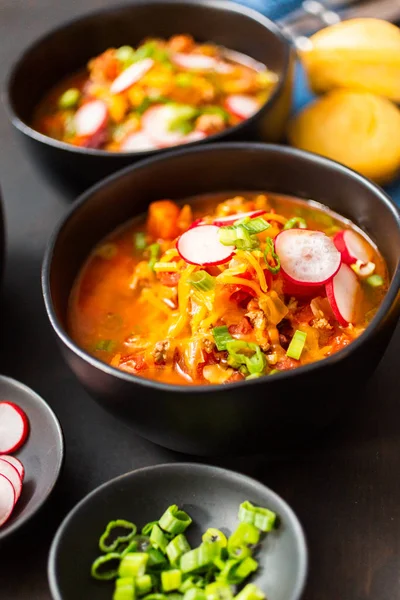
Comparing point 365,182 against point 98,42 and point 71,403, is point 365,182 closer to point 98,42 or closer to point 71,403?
point 71,403

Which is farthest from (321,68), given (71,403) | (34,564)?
(34,564)

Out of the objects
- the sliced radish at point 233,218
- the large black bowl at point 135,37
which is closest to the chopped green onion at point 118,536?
the sliced radish at point 233,218

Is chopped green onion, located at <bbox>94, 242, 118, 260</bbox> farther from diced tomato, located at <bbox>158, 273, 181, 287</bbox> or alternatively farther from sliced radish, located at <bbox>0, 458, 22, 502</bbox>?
sliced radish, located at <bbox>0, 458, 22, 502</bbox>

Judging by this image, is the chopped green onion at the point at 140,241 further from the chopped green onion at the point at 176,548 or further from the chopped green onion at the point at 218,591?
the chopped green onion at the point at 218,591

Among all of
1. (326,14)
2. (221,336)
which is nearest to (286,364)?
(221,336)

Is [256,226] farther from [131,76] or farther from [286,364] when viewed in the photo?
[131,76]
